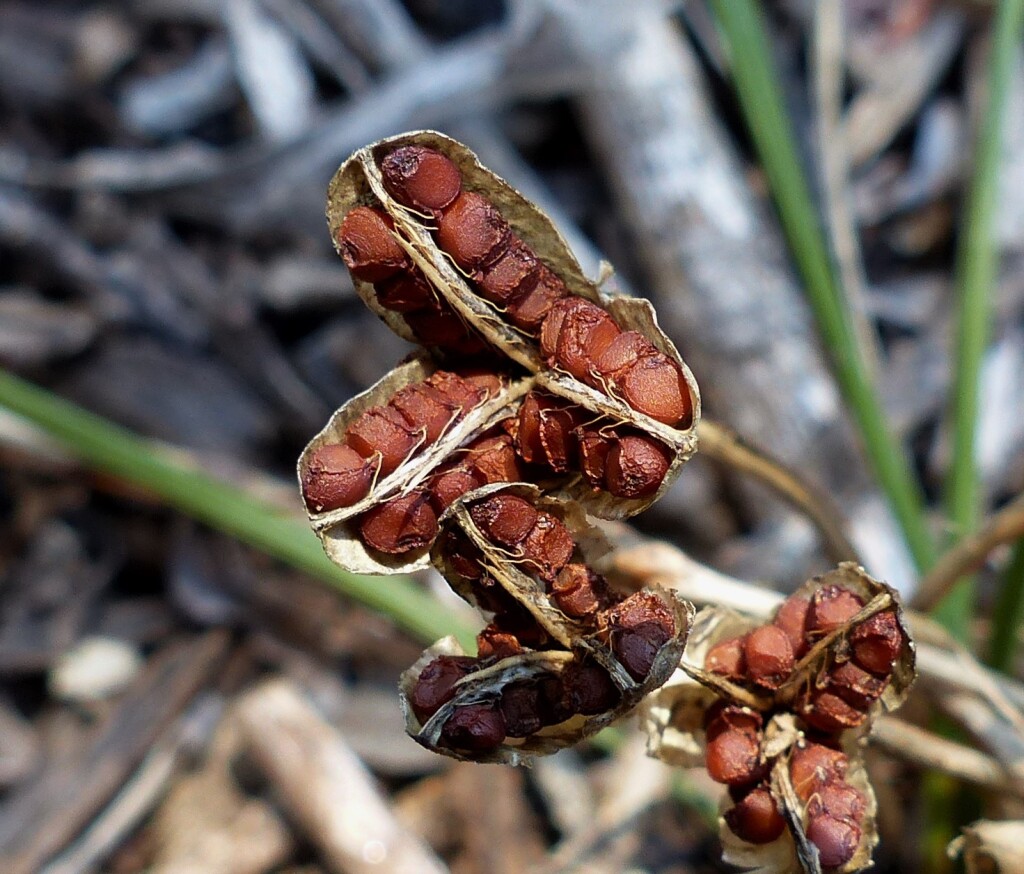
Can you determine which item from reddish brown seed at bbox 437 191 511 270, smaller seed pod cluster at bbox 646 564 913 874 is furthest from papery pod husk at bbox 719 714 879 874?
reddish brown seed at bbox 437 191 511 270

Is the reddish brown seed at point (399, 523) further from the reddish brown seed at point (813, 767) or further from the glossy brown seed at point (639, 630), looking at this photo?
the reddish brown seed at point (813, 767)

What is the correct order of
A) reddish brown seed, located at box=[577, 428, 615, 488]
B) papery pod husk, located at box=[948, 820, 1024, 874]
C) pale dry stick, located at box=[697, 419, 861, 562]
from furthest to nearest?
pale dry stick, located at box=[697, 419, 861, 562] → papery pod husk, located at box=[948, 820, 1024, 874] → reddish brown seed, located at box=[577, 428, 615, 488]

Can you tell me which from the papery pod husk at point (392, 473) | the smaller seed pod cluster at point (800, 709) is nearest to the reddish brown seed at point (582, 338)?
the papery pod husk at point (392, 473)

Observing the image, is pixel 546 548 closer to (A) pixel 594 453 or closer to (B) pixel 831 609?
(A) pixel 594 453

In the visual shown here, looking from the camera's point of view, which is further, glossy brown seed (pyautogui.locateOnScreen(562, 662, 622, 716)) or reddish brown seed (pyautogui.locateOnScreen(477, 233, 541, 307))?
reddish brown seed (pyautogui.locateOnScreen(477, 233, 541, 307))

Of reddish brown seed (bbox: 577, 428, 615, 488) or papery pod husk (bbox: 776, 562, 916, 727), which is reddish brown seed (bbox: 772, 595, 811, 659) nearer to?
papery pod husk (bbox: 776, 562, 916, 727)

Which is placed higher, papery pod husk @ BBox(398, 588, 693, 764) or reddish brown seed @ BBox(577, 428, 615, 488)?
reddish brown seed @ BBox(577, 428, 615, 488)

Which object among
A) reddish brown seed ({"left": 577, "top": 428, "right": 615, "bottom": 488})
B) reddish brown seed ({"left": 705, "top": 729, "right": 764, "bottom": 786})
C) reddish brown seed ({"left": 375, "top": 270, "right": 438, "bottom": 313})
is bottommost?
reddish brown seed ({"left": 705, "top": 729, "right": 764, "bottom": 786})
